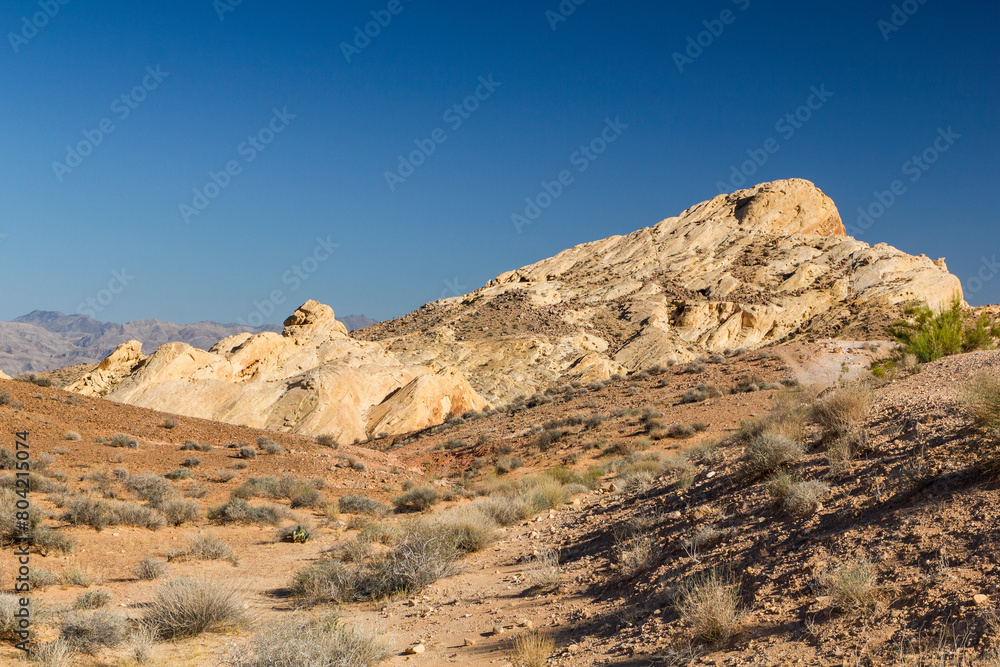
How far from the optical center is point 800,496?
244 inches

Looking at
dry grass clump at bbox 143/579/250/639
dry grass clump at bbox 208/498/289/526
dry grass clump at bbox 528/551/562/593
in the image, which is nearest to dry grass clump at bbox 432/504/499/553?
dry grass clump at bbox 528/551/562/593

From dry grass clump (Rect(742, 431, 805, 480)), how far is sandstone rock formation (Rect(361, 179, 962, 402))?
28.0 meters

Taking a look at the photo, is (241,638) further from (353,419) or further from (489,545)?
(353,419)

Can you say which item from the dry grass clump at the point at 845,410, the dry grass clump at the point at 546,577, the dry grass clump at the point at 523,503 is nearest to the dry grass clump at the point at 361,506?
the dry grass clump at the point at 523,503

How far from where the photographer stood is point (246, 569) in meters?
9.46

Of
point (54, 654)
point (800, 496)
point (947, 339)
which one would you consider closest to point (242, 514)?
point (54, 654)

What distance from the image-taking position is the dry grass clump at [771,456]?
7.84 metres

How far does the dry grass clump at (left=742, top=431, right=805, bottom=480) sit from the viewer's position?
25.7 feet

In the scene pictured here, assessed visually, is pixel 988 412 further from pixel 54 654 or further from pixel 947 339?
pixel 947 339

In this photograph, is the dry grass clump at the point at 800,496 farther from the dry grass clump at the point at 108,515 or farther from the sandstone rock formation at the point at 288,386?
the sandstone rock formation at the point at 288,386

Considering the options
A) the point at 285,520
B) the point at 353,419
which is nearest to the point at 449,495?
the point at 285,520

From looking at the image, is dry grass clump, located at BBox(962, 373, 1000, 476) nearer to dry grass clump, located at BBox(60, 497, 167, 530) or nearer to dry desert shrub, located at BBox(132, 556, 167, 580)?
dry desert shrub, located at BBox(132, 556, 167, 580)

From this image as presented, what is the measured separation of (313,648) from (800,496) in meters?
4.76

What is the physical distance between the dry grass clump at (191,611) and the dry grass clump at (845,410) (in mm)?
7491
